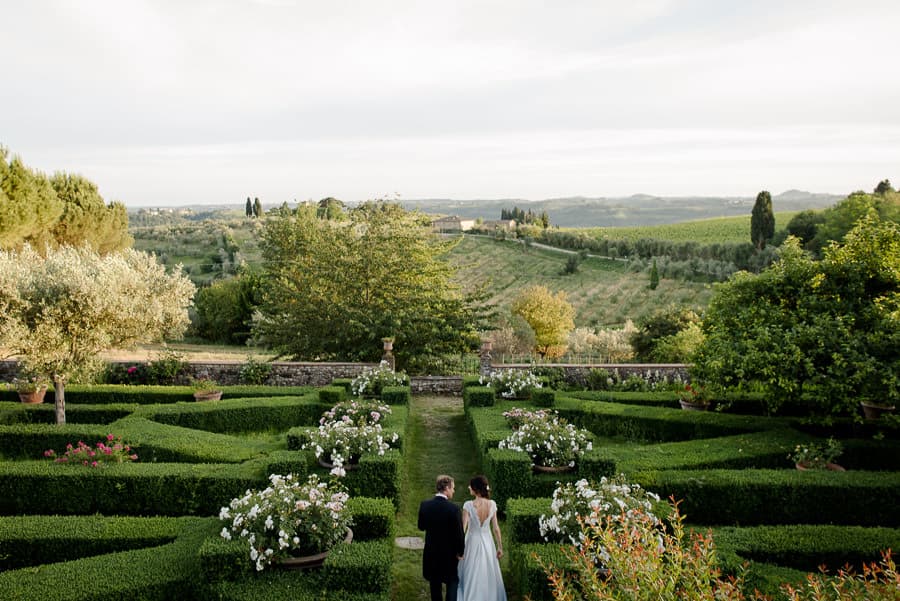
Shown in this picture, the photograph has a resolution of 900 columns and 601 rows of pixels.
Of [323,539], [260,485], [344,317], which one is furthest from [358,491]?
[344,317]

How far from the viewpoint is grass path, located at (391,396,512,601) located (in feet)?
26.3

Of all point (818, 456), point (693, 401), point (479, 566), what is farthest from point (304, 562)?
point (693, 401)

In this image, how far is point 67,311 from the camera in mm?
12820

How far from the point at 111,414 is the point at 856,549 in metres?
14.7

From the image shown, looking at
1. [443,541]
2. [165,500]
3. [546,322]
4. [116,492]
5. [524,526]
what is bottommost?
[546,322]

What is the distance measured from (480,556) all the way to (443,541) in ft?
1.49

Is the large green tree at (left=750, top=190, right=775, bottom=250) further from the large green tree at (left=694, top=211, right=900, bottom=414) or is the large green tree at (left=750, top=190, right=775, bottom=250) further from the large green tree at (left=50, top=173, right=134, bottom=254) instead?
the large green tree at (left=50, top=173, right=134, bottom=254)

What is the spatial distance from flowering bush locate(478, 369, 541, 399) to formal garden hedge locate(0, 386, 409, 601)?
100 inches

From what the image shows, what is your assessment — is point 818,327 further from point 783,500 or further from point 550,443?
point 550,443

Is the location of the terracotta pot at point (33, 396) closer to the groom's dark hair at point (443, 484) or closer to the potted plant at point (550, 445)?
the potted plant at point (550, 445)

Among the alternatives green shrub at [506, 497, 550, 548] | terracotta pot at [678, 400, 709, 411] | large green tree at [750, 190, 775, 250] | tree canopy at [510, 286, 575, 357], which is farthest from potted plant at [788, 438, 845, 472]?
large green tree at [750, 190, 775, 250]

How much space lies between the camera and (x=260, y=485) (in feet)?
31.4

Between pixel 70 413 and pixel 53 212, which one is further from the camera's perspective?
pixel 53 212

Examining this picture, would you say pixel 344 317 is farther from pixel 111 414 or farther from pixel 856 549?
pixel 856 549
